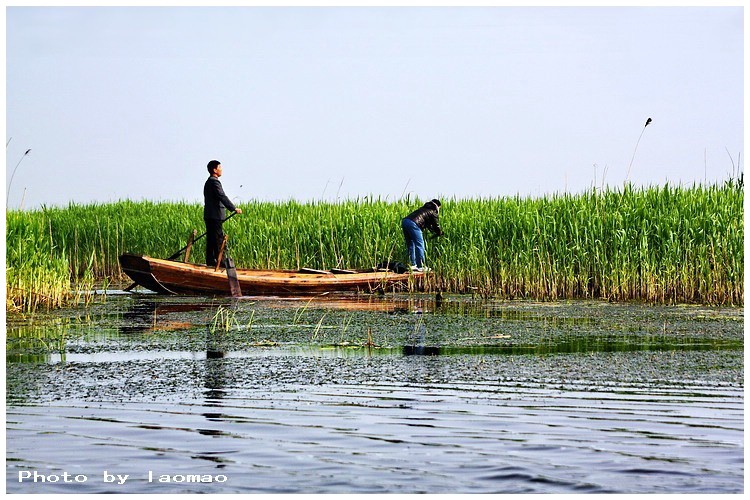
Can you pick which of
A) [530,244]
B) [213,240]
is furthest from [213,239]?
[530,244]

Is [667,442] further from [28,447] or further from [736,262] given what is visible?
[736,262]

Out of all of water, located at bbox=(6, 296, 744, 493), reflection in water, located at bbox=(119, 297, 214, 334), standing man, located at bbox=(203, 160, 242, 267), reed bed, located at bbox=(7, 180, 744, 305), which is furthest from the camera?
standing man, located at bbox=(203, 160, 242, 267)

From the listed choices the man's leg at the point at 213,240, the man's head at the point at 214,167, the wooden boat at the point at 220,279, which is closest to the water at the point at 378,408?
the wooden boat at the point at 220,279

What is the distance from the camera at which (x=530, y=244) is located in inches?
599

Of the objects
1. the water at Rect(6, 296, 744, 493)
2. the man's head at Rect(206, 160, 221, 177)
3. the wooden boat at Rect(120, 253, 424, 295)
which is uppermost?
the man's head at Rect(206, 160, 221, 177)

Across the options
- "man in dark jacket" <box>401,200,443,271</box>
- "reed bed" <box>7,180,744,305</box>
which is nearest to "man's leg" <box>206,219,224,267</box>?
"reed bed" <box>7,180,744,305</box>

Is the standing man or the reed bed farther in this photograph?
the standing man

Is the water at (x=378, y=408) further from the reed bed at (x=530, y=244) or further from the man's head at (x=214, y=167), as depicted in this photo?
the man's head at (x=214, y=167)

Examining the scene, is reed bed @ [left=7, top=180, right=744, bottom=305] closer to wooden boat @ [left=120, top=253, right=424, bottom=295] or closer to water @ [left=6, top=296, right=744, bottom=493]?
wooden boat @ [left=120, top=253, right=424, bottom=295]

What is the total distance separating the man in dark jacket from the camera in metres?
16.1

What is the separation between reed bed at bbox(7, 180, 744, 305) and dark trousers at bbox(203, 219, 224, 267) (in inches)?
66.0

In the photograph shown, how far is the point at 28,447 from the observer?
4910 millimetres

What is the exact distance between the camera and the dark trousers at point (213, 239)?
1555 centimetres

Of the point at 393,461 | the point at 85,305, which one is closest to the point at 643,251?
the point at 85,305
